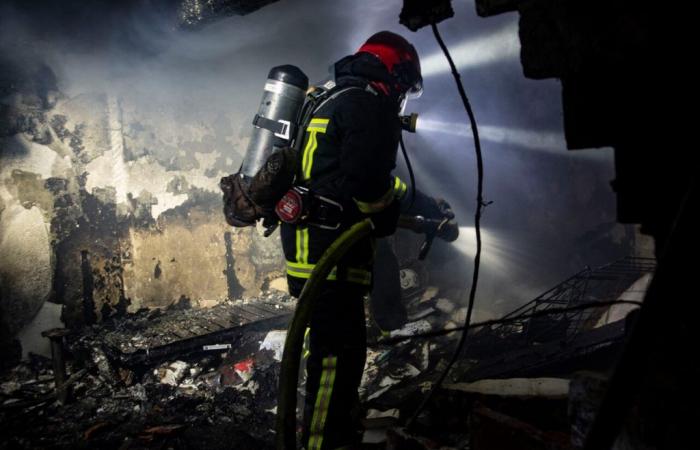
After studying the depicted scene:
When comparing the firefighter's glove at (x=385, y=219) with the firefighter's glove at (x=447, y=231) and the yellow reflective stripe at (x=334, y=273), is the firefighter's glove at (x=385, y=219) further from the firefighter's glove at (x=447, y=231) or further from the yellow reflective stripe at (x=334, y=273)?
the firefighter's glove at (x=447, y=231)

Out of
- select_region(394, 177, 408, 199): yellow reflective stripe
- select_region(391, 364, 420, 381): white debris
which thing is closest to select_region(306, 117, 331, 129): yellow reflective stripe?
select_region(394, 177, 408, 199): yellow reflective stripe

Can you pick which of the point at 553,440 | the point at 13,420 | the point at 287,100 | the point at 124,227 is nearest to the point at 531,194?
the point at 287,100

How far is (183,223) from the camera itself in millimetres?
5770

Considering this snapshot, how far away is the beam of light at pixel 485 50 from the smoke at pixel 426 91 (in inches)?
0.7

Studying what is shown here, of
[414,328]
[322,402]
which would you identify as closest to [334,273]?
[322,402]

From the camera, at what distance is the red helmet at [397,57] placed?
2.73 metres

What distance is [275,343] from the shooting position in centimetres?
444

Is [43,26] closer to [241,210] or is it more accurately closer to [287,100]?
[287,100]

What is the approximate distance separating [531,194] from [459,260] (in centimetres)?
144

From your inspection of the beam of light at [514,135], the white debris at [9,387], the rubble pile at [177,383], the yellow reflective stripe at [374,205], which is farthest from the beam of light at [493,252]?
the white debris at [9,387]

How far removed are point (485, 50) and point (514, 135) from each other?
4.49 ft

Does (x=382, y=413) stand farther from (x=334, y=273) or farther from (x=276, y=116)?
(x=276, y=116)

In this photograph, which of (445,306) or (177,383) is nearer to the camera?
(177,383)

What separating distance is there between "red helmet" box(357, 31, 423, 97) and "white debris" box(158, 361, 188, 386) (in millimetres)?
3443
